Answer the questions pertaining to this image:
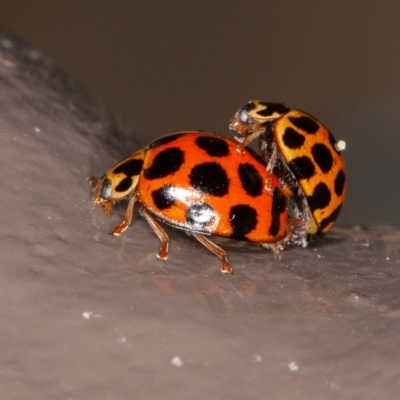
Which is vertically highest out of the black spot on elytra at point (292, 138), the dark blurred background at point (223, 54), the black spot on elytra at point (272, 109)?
the black spot on elytra at point (272, 109)

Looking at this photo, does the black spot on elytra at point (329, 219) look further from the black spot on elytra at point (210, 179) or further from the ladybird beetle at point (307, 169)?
the black spot on elytra at point (210, 179)

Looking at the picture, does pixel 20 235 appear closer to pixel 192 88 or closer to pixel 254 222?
pixel 254 222

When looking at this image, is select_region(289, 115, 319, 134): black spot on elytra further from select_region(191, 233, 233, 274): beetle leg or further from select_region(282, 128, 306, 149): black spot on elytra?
select_region(191, 233, 233, 274): beetle leg

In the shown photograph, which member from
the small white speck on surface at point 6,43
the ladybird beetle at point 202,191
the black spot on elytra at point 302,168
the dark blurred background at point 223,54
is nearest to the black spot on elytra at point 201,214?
the ladybird beetle at point 202,191

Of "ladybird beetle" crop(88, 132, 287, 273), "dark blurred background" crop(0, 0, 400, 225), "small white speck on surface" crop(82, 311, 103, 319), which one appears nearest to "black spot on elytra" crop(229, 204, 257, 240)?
"ladybird beetle" crop(88, 132, 287, 273)

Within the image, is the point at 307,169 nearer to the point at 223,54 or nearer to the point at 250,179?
the point at 250,179

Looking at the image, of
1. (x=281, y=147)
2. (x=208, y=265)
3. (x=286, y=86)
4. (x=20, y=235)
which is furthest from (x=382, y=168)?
(x=20, y=235)
